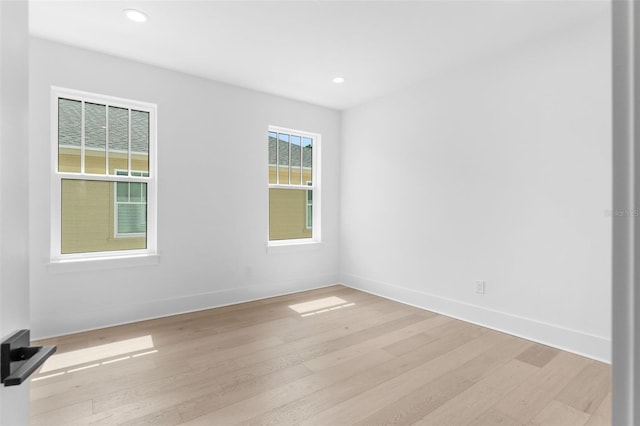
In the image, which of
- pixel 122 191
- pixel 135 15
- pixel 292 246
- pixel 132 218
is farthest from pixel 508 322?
pixel 135 15

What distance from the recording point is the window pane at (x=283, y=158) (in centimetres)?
464

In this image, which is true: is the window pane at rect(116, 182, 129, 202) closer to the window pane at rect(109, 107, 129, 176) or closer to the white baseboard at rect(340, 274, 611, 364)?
the window pane at rect(109, 107, 129, 176)

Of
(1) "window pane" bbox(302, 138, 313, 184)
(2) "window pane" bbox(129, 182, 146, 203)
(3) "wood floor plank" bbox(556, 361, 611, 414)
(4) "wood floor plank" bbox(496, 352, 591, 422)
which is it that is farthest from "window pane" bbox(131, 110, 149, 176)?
(3) "wood floor plank" bbox(556, 361, 611, 414)

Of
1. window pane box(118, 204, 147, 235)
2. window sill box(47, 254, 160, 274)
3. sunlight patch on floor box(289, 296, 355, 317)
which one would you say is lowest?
sunlight patch on floor box(289, 296, 355, 317)

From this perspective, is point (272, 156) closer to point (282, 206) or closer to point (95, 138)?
point (282, 206)

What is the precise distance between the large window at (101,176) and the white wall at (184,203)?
0.41 feet

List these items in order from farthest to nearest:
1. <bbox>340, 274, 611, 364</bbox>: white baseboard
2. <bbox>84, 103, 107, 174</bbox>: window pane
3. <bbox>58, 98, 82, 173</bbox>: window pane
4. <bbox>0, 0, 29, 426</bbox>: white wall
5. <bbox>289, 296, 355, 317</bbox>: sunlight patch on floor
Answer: <bbox>289, 296, 355, 317</bbox>: sunlight patch on floor
<bbox>84, 103, 107, 174</bbox>: window pane
<bbox>58, 98, 82, 173</bbox>: window pane
<bbox>340, 274, 611, 364</bbox>: white baseboard
<bbox>0, 0, 29, 426</bbox>: white wall

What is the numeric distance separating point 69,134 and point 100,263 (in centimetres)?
129

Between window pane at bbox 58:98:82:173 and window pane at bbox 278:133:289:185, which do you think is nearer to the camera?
window pane at bbox 58:98:82:173

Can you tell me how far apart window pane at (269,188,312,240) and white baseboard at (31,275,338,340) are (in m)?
0.69

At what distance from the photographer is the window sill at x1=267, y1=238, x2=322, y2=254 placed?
4453mm

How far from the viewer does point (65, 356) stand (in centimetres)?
263

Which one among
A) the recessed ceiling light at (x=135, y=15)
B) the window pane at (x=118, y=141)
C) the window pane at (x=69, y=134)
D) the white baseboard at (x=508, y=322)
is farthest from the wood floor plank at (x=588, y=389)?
the window pane at (x=69, y=134)
